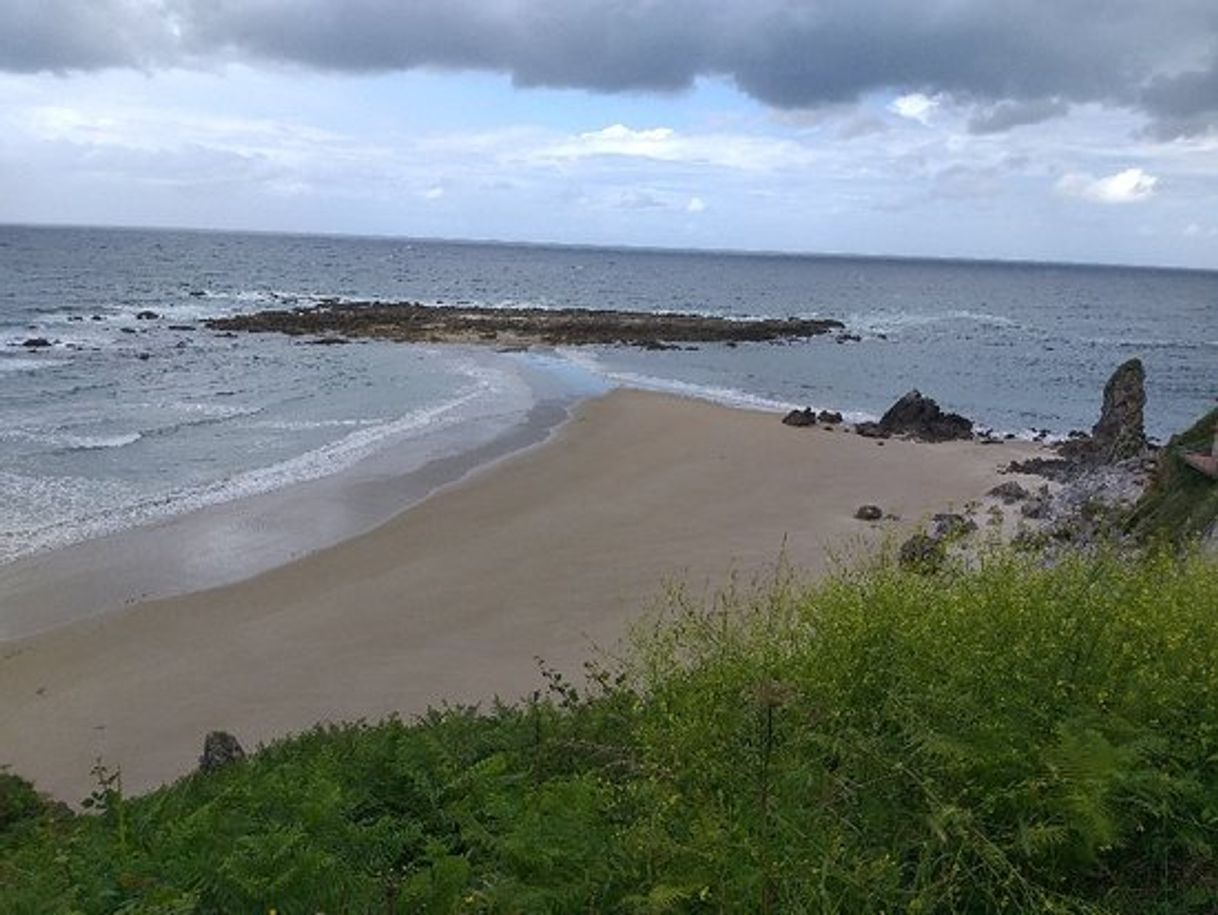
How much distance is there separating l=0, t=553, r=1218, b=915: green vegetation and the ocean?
1441 cm

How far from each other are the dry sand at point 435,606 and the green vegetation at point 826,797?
505 cm

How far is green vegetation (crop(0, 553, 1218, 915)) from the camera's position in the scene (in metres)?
4.25

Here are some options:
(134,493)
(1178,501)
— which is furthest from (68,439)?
(1178,501)

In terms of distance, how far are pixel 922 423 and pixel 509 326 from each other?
34187 millimetres

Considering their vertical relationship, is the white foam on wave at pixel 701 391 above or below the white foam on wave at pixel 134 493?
below

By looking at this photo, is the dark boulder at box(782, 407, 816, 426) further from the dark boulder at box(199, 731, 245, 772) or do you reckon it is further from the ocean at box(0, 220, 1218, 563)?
the dark boulder at box(199, 731, 245, 772)

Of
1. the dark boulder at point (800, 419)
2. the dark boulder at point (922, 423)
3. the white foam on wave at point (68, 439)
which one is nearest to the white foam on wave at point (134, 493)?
the white foam on wave at point (68, 439)

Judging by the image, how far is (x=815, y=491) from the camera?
23.8 metres

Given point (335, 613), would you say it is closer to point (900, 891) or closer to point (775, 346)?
point (900, 891)

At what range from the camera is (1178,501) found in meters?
14.1

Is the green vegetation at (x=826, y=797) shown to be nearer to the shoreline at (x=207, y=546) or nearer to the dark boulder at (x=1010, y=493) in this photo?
the shoreline at (x=207, y=546)

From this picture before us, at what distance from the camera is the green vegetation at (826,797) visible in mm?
Answer: 4254

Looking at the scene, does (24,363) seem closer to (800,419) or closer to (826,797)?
(800,419)

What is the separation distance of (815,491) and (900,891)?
66.0 ft
